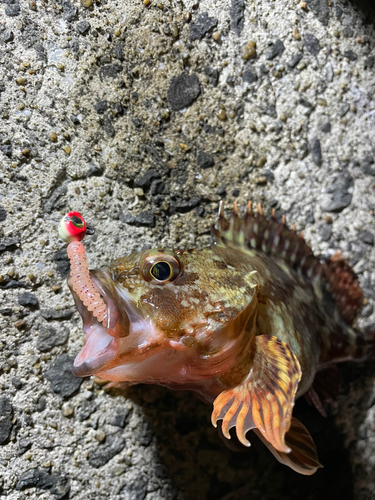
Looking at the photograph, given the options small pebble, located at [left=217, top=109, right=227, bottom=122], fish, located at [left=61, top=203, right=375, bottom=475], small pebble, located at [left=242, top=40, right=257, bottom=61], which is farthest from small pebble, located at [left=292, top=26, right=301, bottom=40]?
fish, located at [left=61, top=203, right=375, bottom=475]

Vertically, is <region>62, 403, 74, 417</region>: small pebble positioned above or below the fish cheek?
below

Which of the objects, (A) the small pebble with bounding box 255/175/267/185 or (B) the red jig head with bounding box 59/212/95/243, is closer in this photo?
(B) the red jig head with bounding box 59/212/95/243

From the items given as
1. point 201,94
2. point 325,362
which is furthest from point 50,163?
point 325,362

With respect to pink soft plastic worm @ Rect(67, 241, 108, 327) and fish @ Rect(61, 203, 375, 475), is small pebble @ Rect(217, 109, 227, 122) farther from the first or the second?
pink soft plastic worm @ Rect(67, 241, 108, 327)

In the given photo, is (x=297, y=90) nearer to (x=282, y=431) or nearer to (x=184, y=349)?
(x=184, y=349)

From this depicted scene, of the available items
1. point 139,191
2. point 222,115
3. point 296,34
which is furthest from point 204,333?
point 296,34
